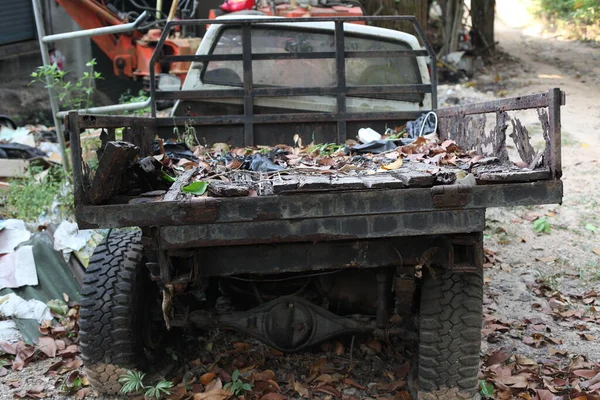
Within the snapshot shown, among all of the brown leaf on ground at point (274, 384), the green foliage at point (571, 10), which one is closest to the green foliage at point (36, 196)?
the brown leaf on ground at point (274, 384)

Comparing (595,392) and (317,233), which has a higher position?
(317,233)

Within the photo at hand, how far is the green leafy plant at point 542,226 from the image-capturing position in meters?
5.46

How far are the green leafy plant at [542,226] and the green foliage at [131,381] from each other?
389 cm

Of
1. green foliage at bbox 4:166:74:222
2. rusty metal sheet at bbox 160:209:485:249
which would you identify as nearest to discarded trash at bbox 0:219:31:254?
green foliage at bbox 4:166:74:222

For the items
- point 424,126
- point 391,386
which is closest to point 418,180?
point 391,386

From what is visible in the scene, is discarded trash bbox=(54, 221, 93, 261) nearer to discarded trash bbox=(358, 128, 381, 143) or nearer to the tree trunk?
discarded trash bbox=(358, 128, 381, 143)

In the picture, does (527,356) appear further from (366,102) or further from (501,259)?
(366,102)

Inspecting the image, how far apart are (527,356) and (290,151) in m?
1.86

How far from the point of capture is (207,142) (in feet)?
15.0

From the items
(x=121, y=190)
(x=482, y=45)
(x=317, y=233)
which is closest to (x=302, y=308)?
(x=317, y=233)

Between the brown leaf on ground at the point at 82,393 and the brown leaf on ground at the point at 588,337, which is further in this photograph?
the brown leaf on ground at the point at 588,337

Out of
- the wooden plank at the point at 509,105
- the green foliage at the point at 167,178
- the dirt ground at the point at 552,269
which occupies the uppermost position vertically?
the wooden plank at the point at 509,105

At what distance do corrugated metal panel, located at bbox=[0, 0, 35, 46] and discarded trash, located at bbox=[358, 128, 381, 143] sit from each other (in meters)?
6.83

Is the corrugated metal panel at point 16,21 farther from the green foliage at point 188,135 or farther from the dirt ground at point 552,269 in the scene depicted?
the dirt ground at point 552,269
